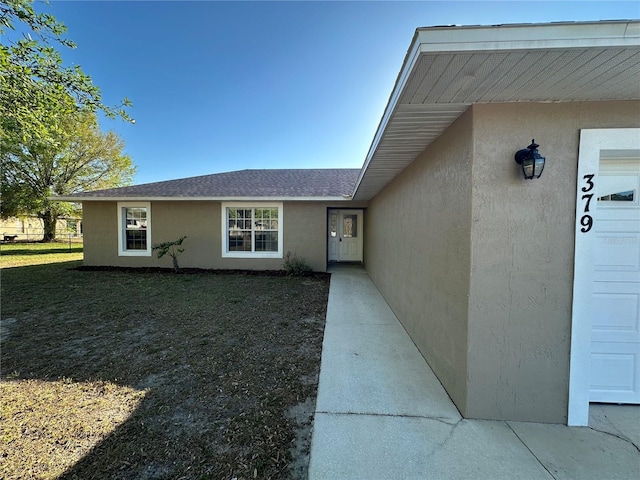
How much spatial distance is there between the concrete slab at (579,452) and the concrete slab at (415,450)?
10cm

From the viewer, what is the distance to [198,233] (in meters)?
9.04

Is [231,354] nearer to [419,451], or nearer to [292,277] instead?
[419,451]

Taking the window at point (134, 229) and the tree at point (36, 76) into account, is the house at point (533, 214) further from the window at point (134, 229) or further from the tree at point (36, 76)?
the window at point (134, 229)

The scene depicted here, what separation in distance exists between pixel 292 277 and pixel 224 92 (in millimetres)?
7573

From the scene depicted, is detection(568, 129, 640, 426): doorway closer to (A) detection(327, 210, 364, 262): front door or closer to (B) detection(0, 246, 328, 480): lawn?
(B) detection(0, 246, 328, 480): lawn

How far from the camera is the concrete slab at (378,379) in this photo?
2244 mm

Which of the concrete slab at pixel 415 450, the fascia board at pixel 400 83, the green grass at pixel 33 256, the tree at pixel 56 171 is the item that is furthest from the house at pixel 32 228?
the concrete slab at pixel 415 450

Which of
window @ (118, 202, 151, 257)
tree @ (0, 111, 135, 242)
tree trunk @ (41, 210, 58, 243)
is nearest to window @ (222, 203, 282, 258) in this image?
window @ (118, 202, 151, 257)

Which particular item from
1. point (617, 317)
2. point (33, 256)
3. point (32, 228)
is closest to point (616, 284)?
point (617, 317)

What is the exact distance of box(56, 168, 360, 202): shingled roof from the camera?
8.43 m

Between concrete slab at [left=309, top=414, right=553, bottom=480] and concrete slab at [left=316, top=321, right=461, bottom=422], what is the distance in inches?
5.2

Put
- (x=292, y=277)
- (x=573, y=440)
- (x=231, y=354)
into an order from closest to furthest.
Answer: (x=573, y=440) → (x=231, y=354) → (x=292, y=277)

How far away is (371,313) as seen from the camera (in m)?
4.77

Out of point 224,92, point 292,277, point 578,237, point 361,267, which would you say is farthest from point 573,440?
point 224,92
